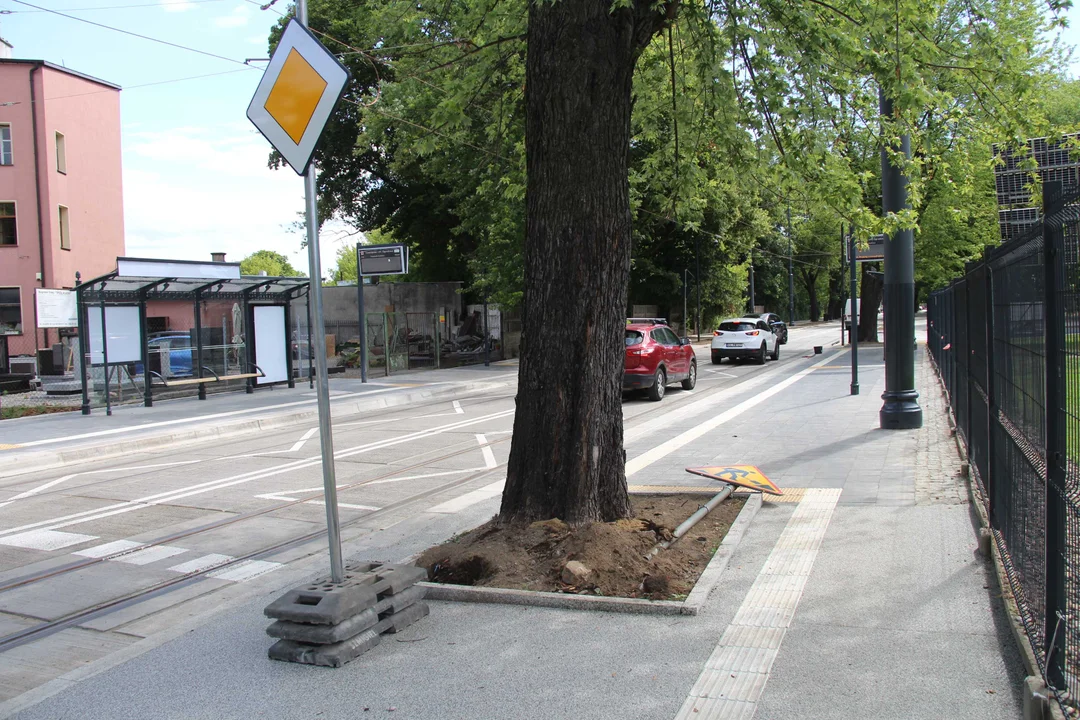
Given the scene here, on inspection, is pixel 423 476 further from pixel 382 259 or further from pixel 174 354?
pixel 382 259

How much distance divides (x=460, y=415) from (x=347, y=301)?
2311cm

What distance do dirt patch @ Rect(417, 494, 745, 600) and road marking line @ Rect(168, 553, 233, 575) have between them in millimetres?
1924

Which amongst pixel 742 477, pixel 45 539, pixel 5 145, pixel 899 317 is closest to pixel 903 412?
pixel 899 317

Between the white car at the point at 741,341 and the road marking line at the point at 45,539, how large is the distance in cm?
2451

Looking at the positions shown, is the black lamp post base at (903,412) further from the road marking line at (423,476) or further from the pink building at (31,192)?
the pink building at (31,192)

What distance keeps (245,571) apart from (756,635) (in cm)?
393

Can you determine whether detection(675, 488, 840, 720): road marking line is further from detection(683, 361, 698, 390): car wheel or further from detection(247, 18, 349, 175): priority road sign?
detection(683, 361, 698, 390): car wheel

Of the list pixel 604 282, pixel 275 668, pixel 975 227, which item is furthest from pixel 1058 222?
pixel 975 227

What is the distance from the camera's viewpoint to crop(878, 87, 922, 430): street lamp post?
463 inches

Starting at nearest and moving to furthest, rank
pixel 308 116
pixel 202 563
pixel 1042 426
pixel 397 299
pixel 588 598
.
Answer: pixel 1042 426
pixel 308 116
pixel 588 598
pixel 202 563
pixel 397 299

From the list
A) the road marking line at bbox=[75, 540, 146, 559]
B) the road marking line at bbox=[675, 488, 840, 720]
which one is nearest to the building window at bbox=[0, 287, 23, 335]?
the road marking line at bbox=[75, 540, 146, 559]

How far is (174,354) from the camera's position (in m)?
19.9

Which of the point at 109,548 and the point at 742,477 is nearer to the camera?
the point at 109,548

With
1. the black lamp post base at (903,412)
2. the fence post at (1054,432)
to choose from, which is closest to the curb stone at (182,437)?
the black lamp post base at (903,412)
